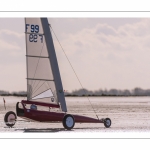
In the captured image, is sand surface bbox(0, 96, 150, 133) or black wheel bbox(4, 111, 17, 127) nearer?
sand surface bbox(0, 96, 150, 133)

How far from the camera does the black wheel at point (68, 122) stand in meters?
17.0

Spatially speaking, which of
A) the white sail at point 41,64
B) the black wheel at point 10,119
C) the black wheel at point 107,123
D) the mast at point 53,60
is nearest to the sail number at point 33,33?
the white sail at point 41,64

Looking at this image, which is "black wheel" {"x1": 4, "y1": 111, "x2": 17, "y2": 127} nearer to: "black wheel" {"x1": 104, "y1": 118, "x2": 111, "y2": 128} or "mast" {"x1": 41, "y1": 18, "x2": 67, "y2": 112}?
"mast" {"x1": 41, "y1": 18, "x2": 67, "y2": 112}

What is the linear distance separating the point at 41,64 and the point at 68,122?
2.31 meters

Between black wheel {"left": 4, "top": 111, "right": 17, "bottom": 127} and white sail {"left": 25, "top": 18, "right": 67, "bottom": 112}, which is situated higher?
white sail {"left": 25, "top": 18, "right": 67, "bottom": 112}

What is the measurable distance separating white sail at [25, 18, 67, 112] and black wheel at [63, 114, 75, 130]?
81 cm

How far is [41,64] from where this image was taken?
17.9 meters

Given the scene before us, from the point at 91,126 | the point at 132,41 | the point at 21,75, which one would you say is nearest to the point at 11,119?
the point at 21,75

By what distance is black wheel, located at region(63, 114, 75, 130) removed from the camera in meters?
17.0

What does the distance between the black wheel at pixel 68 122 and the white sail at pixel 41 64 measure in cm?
81

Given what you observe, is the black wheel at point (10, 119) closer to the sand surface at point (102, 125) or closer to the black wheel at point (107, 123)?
the sand surface at point (102, 125)

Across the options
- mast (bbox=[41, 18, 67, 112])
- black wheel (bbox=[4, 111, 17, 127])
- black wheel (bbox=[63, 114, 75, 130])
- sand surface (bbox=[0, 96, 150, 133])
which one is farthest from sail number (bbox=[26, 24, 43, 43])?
black wheel (bbox=[63, 114, 75, 130])

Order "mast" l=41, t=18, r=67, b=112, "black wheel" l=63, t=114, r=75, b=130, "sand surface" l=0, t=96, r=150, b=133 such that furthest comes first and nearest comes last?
"mast" l=41, t=18, r=67, b=112 → "sand surface" l=0, t=96, r=150, b=133 → "black wheel" l=63, t=114, r=75, b=130

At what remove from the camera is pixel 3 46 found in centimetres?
1883
